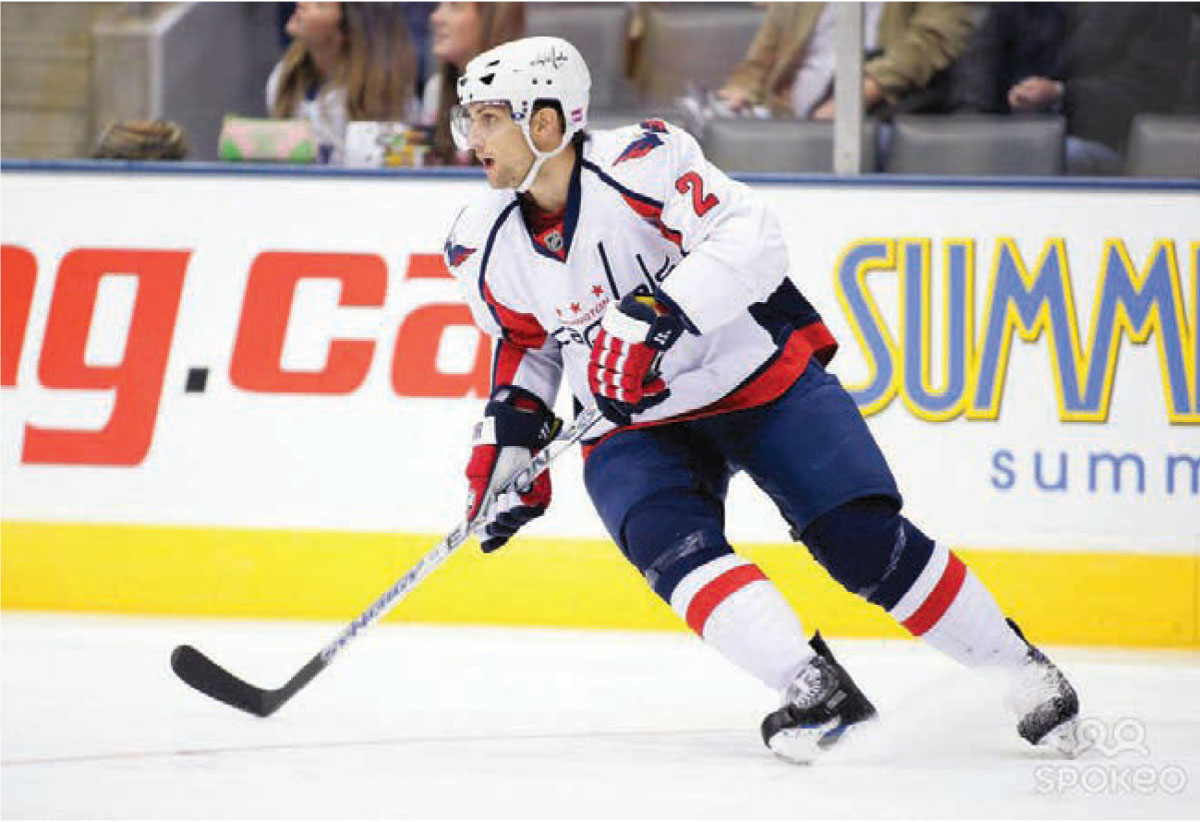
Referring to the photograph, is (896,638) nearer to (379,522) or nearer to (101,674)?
(379,522)

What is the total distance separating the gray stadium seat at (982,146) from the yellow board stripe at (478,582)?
32.8 inches

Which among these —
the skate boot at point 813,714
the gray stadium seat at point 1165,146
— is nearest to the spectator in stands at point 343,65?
the gray stadium seat at point 1165,146

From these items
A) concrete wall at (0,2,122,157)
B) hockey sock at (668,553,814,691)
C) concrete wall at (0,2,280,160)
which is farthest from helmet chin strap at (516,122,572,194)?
concrete wall at (0,2,122,157)

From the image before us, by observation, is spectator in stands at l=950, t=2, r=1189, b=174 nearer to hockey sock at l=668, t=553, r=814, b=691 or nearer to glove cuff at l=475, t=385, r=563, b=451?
glove cuff at l=475, t=385, r=563, b=451

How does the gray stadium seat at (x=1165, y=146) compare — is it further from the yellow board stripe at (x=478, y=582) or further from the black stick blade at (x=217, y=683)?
the black stick blade at (x=217, y=683)

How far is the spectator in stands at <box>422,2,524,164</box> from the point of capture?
15.4 ft

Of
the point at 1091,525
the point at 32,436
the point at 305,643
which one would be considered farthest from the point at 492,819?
the point at 32,436

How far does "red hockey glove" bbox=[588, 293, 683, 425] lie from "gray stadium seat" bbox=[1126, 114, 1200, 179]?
77.2 inches

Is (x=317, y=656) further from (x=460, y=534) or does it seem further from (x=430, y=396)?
(x=430, y=396)

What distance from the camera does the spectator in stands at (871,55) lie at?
15.0ft

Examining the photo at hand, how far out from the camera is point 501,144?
292 centimetres

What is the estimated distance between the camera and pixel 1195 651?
421cm

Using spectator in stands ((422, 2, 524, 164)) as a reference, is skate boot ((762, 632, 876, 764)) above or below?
below

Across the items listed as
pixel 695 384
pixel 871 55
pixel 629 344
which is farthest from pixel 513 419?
pixel 871 55
